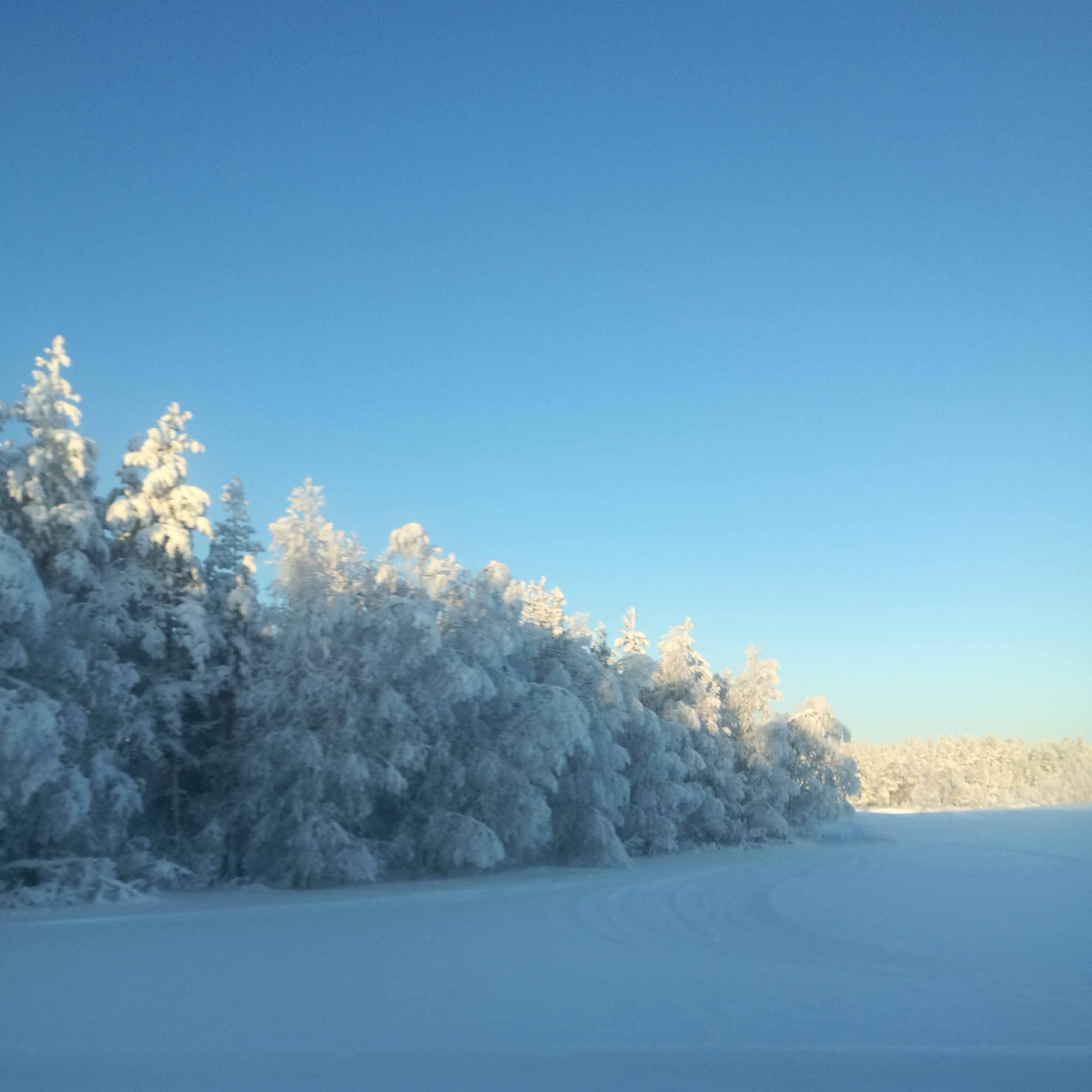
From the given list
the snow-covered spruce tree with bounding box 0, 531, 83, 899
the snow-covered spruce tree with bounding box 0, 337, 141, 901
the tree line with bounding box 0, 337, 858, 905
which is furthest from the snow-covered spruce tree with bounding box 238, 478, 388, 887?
the snow-covered spruce tree with bounding box 0, 531, 83, 899

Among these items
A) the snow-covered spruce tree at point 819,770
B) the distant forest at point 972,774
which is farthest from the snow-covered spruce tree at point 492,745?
the distant forest at point 972,774

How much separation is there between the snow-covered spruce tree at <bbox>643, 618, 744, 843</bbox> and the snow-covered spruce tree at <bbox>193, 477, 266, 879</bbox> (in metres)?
17.9

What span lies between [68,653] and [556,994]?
13.0 meters

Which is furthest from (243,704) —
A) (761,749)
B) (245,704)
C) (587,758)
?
(761,749)

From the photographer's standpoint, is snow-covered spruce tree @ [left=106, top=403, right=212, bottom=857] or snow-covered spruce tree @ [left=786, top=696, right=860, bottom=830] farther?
snow-covered spruce tree @ [left=786, top=696, right=860, bottom=830]

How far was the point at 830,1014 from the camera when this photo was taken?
8070 mm

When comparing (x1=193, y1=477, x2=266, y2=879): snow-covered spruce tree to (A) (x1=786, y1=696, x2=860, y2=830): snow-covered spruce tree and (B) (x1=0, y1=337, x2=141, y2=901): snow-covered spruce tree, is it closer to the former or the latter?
(B) (x1=0, y1=337, x2=141, y2=901): snow-covered spruce tree

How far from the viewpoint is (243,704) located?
862 inches

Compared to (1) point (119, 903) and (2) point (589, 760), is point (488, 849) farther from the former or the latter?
(1) point (119, 903)

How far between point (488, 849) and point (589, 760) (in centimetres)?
501

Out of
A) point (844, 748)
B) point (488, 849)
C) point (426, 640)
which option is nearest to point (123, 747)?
point (426, 640)

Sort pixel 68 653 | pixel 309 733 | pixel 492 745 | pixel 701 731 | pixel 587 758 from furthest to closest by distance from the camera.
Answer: pixel 701 731 → pixel 587 758 → pixel 492 745 → pixel 309 733 → pixel 68 653

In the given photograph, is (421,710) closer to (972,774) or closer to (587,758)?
(587,758)

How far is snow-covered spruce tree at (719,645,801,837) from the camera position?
39.7 metres
